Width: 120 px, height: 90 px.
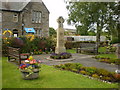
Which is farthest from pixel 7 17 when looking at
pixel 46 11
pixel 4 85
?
pixel 4 85

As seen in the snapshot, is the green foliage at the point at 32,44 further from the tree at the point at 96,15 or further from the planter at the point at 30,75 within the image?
the planter at the point at 30,75

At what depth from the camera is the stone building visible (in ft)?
94.0

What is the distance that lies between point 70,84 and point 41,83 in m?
1.21

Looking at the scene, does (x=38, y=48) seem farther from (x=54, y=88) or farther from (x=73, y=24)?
A: (x=54, y=88)

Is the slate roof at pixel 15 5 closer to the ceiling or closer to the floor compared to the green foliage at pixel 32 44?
closer to the ceiling

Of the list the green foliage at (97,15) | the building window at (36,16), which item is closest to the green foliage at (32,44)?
the green foliage at (97,15)

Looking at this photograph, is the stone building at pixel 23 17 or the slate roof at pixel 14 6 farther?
the slate roof at pixel 14 6

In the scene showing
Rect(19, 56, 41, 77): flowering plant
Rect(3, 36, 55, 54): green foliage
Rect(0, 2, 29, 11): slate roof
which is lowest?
Rect(19, 56, 41, 77): flowering plant

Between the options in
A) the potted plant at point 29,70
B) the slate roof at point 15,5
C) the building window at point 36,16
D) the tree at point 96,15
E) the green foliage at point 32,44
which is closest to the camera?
the potted plant at point 29,70

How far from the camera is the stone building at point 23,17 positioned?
28.7m

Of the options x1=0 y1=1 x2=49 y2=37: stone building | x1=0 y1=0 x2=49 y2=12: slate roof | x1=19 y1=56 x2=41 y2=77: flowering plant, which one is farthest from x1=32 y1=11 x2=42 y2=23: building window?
x1=19 y1=56 x2=41 y2=77: flowering plant

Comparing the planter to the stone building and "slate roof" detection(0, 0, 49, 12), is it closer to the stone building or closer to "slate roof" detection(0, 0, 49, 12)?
the stone building

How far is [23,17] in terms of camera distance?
29.4m

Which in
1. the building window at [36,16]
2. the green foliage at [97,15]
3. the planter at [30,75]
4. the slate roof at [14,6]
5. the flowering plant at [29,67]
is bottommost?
the planter at [30,75]
